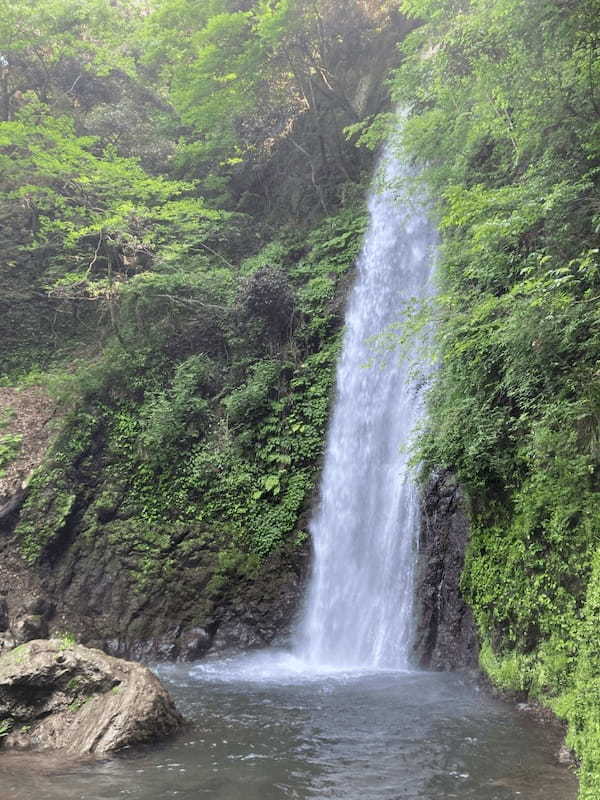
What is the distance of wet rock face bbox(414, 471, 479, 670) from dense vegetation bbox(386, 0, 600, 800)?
563 millimetres

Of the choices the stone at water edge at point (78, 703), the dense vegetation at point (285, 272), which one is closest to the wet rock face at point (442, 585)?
the dense vegetation at point (285, 272)

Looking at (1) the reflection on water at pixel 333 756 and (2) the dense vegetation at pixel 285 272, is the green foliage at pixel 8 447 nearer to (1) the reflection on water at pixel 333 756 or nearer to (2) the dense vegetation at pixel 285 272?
(2) the dense vegetation at pixel 285 272

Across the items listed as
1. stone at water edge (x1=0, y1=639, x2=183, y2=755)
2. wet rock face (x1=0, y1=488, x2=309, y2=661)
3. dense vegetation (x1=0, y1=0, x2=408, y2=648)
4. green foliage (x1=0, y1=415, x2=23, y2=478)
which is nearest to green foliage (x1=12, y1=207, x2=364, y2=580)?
dense vegetation (x1=0, y1=0, x2=408, y2=648)

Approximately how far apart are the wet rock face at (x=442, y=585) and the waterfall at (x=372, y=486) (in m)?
0.23

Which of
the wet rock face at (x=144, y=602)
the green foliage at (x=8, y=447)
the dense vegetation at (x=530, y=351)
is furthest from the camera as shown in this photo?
the green foliage at (x=8, y=447)

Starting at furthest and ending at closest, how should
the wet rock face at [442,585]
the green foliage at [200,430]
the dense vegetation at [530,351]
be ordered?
the green foliage at [200,430] < the wet rock face at [442,585] < the dense vegetation at [530,351]

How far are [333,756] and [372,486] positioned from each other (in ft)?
18.4

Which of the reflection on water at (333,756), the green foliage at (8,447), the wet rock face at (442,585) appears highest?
the green foliage at (8,447)

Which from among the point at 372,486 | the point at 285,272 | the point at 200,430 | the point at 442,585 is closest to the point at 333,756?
the point at 442,585

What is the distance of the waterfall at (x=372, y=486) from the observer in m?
8.87

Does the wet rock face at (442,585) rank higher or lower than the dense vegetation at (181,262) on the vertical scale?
lower

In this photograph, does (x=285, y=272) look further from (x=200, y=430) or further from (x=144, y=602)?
(x=144, y=602)

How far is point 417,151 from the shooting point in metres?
8.56

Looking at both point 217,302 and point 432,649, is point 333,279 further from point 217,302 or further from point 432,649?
point 432,649
